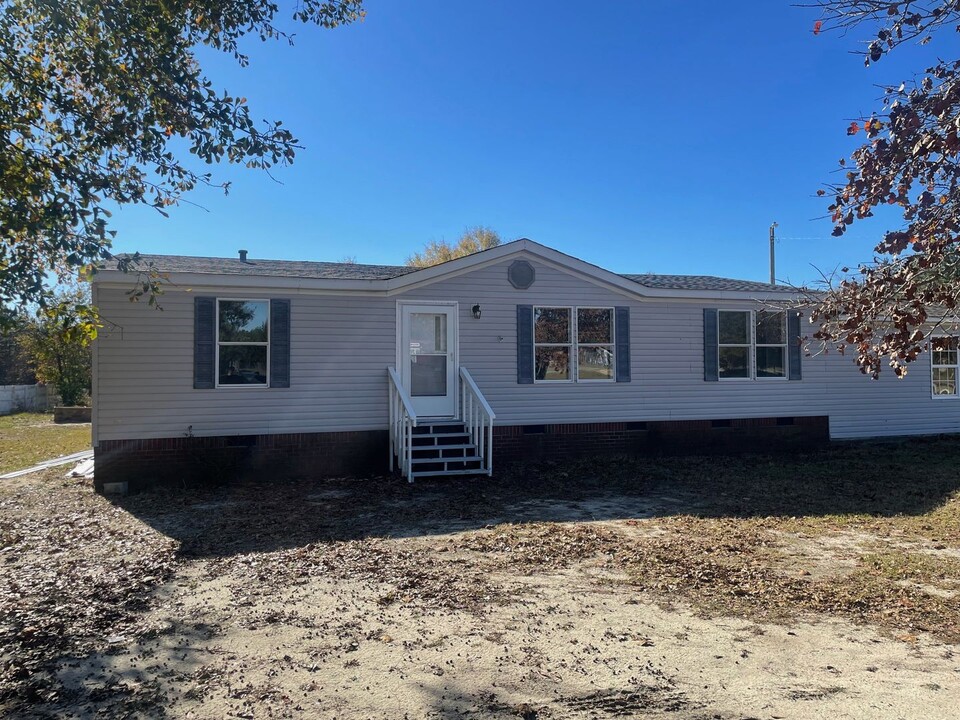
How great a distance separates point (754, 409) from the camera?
11.3m

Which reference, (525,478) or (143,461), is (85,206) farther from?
(525,478)

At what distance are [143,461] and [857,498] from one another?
912 cm

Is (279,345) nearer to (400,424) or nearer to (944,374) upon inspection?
(400,424)

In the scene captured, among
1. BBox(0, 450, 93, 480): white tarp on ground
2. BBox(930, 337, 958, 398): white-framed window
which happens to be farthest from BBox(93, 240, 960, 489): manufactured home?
BBox(0, 450, 93, 480): white tarp on ground

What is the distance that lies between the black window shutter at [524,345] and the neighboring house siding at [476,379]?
10cm

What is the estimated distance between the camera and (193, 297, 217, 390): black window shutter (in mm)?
8930

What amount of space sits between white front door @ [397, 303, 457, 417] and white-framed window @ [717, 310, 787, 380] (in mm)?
4738

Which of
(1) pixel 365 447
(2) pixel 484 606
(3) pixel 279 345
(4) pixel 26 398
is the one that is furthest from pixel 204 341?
(4) pixel 26 398

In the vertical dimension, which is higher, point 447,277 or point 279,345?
point 447,277

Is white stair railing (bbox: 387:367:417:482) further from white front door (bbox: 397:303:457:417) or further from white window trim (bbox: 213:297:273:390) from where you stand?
white window trim (bbox: 213:297:273:390)

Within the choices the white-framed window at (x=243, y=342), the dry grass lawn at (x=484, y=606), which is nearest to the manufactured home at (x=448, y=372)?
the white-framed window at (x=243, y=342)

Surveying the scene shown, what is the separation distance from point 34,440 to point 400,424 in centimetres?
1078

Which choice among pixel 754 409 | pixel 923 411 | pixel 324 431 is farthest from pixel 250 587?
pixel 923 411

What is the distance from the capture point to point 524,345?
1032 cm
